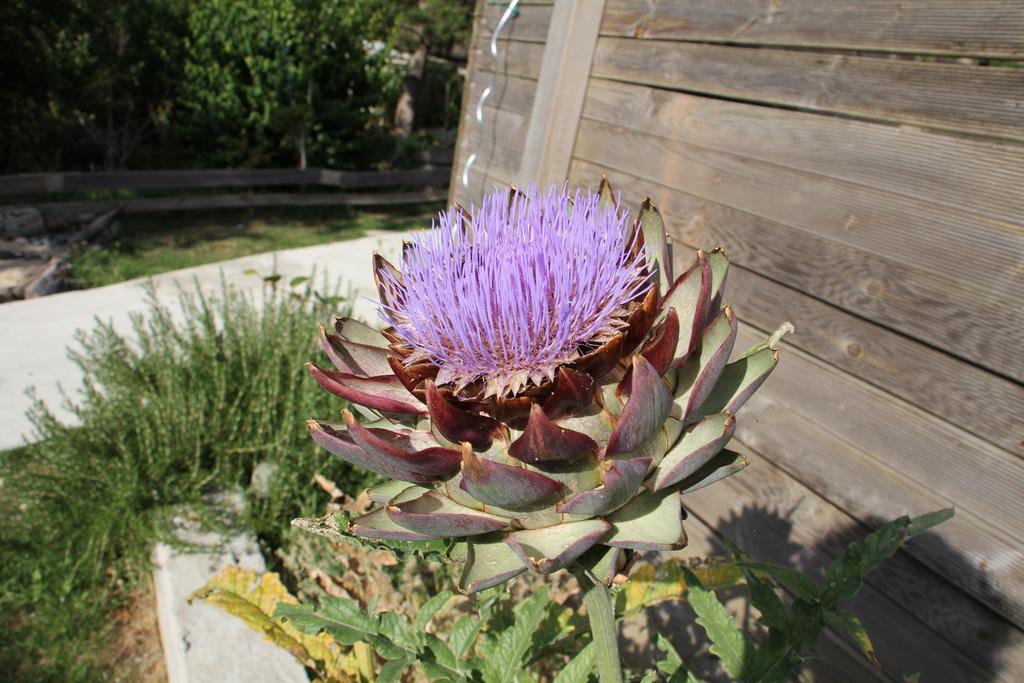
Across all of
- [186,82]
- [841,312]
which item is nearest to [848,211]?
[841,312]

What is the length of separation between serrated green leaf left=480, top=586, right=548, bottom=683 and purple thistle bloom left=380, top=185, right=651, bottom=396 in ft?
1.40

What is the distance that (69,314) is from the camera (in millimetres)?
3744

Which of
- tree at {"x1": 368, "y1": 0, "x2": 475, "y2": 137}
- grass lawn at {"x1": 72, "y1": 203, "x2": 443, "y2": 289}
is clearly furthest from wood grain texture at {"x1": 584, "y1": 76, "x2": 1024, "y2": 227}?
tree at {"x1": 368, "y1": 0, "x2": 475, "y2": 137}

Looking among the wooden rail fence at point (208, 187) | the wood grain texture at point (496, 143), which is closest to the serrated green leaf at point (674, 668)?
the wood grain texture at point (496, 143)

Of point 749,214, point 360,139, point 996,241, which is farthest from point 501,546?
point 360,139

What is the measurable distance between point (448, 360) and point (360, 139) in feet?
23.6

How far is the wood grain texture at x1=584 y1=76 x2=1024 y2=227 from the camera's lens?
1.45 meters

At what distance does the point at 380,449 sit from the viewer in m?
0.86

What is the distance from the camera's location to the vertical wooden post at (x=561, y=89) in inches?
96.7

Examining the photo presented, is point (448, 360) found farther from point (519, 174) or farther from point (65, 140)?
point (65, 140)

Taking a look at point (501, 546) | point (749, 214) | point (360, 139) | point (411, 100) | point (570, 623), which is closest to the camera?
point (501, 546)

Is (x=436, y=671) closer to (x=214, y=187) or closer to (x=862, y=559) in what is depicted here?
(x=862, y=559)

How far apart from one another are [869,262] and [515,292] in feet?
3.77

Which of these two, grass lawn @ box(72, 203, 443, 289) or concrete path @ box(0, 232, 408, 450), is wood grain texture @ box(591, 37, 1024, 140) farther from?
grass lawn @ box(72, 203, 443, 289)
